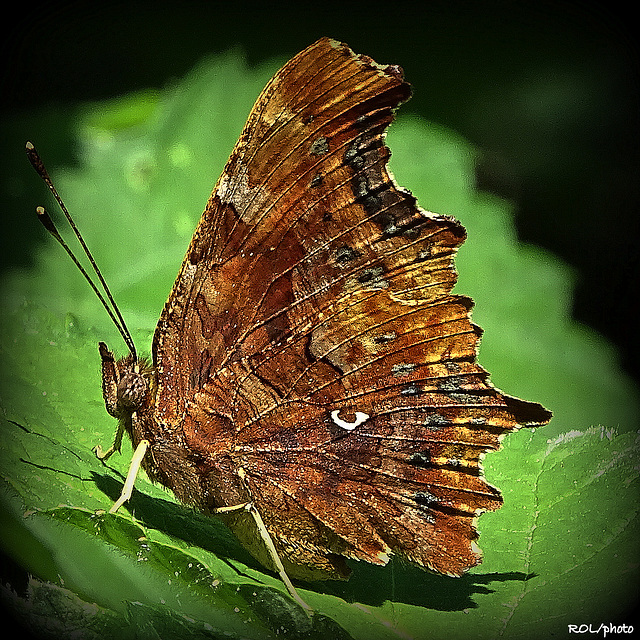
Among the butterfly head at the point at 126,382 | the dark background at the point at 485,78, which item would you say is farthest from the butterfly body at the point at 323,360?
the dark background at the point at 485,78

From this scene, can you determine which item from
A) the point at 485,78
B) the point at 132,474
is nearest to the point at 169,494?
the point at 132,474

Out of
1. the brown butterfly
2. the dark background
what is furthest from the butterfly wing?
the dark background

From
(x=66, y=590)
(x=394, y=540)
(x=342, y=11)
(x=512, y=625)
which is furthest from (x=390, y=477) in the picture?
(x=342, y=11)

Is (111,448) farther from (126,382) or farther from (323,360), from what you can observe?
(323,360)

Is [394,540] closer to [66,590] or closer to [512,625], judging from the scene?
[512,625]

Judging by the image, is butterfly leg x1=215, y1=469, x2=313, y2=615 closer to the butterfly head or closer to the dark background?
the butterfly head

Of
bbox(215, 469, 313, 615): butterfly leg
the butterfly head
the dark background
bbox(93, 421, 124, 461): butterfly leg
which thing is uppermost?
the dark background

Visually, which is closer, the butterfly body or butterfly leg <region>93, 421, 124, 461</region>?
the butterfly body
